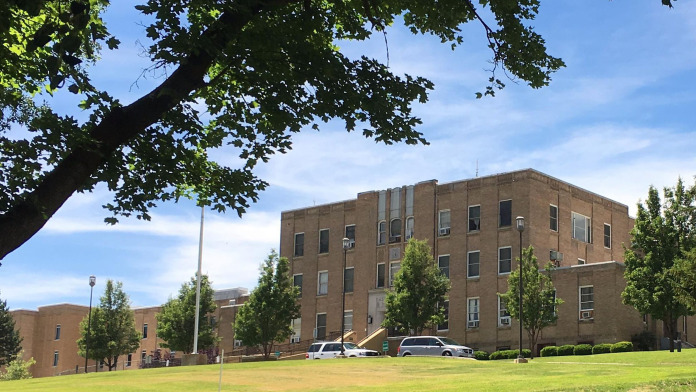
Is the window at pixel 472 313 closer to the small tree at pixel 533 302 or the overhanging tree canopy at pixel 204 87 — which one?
the small tree at pixel 533 302

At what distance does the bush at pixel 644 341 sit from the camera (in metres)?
49.9

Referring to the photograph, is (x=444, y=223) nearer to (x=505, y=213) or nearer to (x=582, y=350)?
(x=505, y=213)

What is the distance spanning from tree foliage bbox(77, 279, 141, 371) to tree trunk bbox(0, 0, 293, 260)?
5718 cm

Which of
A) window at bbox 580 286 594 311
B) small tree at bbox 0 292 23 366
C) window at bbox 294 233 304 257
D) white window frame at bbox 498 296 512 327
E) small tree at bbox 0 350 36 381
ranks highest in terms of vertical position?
window at bbox 294 233 304 257

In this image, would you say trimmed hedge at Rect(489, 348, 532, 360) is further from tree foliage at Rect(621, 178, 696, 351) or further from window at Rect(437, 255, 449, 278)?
window at Rect(437, 255, 449, 278)

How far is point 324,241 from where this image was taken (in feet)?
222

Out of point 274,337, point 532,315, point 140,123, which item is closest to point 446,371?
point 532,315

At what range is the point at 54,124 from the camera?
414 inches

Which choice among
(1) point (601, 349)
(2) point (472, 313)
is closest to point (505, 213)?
(2) point (472, 313)

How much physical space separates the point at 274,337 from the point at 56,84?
48280 mm

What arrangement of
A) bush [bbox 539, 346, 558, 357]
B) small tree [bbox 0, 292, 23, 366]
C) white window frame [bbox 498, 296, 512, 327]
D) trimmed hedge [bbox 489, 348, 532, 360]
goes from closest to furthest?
bush [bbox 539, 346, 558, 357] < trimmed hedge [bbox 489, 348, 532, 360] < white window frame [bbox 498, 296, 512, 327] < small tree [bbox 0, 292, 23, 366]

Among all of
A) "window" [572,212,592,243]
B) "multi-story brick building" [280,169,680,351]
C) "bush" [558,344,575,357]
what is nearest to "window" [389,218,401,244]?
"multi-story brick building" [280,169,680,351]

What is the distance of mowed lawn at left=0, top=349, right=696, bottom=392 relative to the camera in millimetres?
21281

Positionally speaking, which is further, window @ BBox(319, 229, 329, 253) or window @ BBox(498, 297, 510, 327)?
window @ BBox(319, 229, 329, 253)
